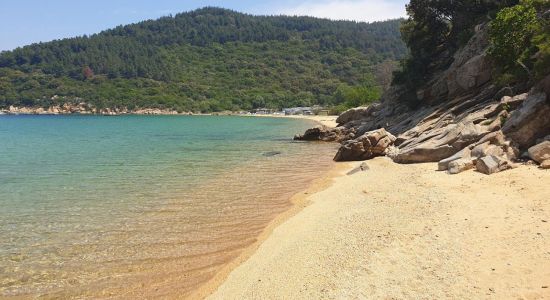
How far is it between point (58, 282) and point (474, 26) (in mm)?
39508

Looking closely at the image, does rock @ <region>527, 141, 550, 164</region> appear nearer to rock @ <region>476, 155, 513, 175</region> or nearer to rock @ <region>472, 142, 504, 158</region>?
rock @ <region>476, 155, 513, 175</region>

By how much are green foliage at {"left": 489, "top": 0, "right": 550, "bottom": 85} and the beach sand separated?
10.7 meters

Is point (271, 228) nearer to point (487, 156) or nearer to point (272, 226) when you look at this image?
point (272, 226)

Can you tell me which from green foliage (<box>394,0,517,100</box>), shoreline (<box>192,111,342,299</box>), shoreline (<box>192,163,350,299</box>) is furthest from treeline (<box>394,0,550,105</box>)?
shoreline (<box>192,163,350,299</box>)

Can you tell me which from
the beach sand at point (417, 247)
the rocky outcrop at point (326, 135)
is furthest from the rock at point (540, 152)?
the rocky outcrop at point (326, 135)

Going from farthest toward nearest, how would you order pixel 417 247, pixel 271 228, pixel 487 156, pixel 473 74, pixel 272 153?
pixel 272 153, pixel 473 74, pixel 487 156, pixel 271 228, pixel 417 247

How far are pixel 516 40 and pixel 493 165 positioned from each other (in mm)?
11952

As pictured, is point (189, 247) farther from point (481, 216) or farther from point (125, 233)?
point (481, 216)

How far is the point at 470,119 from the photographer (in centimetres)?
2519

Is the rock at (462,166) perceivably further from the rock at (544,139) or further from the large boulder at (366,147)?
the large boulder at (366,147)

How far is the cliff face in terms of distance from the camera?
63.6 feet

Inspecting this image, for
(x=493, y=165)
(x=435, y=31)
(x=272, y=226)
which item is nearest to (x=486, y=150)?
(x=493, y=165)

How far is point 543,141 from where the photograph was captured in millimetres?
18484

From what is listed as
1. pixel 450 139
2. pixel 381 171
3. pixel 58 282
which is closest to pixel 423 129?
pixel 450 139
